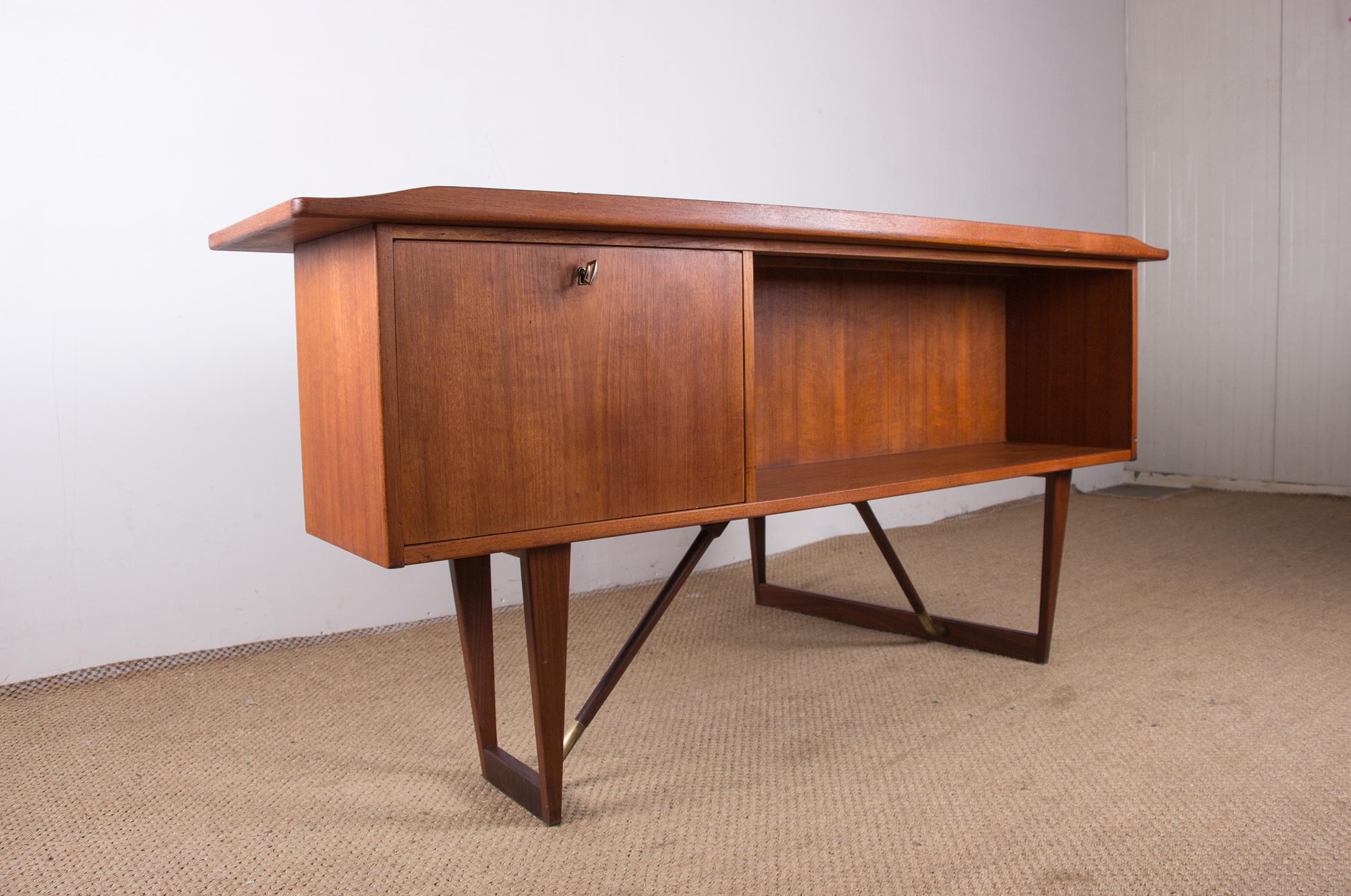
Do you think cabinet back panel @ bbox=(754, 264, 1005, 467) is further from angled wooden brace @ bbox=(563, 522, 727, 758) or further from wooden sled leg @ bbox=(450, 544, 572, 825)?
wooden sled leg @ bbox=(450, 544, 572, 825)

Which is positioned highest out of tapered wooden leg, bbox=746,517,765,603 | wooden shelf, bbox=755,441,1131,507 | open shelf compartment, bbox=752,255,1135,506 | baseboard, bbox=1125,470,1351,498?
open shelf compartment, bbox=752,255,1135,506

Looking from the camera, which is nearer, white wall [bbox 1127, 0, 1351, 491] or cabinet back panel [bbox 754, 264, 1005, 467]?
cabinet back panel [bbox 754, 264, 1005, 467]

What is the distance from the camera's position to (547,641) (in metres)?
1.41

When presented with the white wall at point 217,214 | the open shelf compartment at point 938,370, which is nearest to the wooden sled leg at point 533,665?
the open shelf compartment at point 938,370

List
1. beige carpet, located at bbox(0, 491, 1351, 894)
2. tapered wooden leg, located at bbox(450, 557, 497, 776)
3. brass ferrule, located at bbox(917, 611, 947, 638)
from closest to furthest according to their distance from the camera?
beige carpet, located at bbox(0, 491, 1351, 894), tapered wooden leg, located at bbox(450, 557, 497, 776), brass ferrule, located at bbox(917, 611, 947, 638)

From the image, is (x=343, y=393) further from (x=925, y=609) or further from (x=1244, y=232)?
(x=1244, y=232)

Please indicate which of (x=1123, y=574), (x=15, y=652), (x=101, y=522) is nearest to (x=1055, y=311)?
(x=1123, y=574)

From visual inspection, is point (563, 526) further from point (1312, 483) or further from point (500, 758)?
point (1312, 483)

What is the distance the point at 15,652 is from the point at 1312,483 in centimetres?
473

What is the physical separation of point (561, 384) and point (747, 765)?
76 centimetres

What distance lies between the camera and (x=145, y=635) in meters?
2.25

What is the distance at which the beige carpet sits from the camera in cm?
136

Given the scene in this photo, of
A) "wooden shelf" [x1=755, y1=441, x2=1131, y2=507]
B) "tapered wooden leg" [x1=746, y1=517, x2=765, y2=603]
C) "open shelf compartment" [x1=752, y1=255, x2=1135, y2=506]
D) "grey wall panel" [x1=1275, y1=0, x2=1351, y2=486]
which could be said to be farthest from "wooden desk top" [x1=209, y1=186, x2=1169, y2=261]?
"grey wall panel" [x1=1275, y1=0, x2=1351, y2=486]

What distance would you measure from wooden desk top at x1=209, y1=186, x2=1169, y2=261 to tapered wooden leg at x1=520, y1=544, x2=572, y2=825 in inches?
17.3
